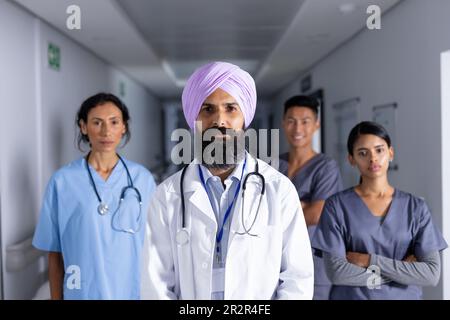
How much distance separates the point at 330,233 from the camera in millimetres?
1154

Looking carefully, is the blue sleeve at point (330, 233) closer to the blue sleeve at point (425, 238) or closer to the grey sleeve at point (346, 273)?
the grey sleeve at point (346, 273)

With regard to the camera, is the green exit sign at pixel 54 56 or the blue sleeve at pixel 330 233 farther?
the green exit sign at pixel 54 56

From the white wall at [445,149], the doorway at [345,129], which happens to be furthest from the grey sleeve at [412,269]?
the doorway at [345,129]

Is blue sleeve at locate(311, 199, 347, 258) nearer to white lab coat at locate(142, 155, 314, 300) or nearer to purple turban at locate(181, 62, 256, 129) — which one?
white lab coat at locate(142, 155, 314, 300)

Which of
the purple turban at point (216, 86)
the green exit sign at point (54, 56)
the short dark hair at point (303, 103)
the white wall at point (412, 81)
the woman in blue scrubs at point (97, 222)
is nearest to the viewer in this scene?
the purple turban at point (216, 86)

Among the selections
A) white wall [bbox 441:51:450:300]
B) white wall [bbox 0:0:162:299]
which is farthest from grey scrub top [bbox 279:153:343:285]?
white wall [bbox 0:0:162:299]

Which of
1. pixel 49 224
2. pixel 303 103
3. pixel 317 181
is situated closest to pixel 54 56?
pixel 49 224

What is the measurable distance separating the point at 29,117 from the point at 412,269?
1.57 meters

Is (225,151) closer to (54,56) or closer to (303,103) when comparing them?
(303,103)

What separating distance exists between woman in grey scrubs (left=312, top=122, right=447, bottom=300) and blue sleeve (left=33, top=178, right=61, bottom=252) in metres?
0.73

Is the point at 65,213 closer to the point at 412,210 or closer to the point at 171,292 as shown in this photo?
the point at 171,292

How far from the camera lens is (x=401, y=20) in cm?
179

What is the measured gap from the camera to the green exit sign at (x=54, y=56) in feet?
6.98

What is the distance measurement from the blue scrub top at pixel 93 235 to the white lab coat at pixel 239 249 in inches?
21.5
